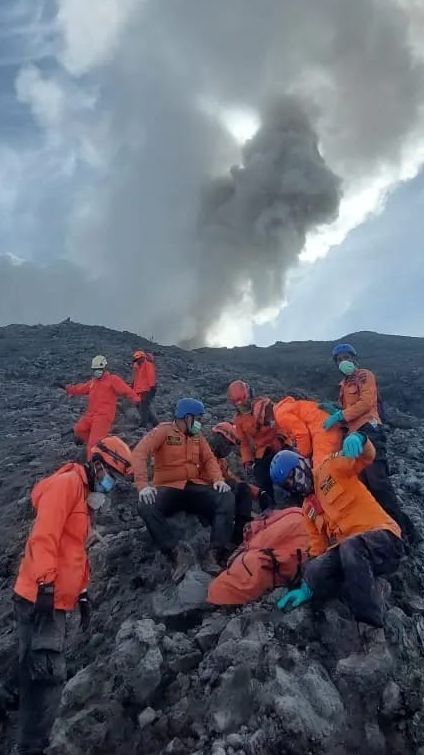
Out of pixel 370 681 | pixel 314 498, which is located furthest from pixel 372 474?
pixel 370 681

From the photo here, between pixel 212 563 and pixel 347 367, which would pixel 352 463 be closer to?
pixel 212 563

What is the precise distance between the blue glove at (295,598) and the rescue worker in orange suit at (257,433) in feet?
7.72

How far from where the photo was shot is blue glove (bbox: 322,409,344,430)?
752 centimetres

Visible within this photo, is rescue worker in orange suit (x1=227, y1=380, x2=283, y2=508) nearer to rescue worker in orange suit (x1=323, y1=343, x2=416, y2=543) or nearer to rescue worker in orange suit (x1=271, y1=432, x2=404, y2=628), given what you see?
rescue worker in orange suit (x1=323, y1=343, x2=416, y2=543)

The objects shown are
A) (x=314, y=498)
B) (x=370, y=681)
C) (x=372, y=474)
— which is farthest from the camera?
(x=372, y=474)

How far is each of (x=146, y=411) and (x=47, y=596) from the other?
9158mm

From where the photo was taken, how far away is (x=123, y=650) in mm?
5305

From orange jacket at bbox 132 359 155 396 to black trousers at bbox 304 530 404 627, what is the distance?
28.5 feet

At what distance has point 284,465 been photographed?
20.0ft

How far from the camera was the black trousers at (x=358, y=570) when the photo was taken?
192 inches

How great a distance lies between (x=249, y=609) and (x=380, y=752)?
1.59 metres

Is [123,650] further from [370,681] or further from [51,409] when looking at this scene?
[51,409]

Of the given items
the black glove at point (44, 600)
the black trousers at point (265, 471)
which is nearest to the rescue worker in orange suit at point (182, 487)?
the black trousers at point (265, 471)

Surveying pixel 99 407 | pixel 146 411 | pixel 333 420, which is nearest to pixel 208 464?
pixel 333 420
